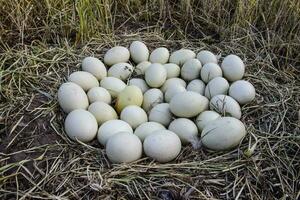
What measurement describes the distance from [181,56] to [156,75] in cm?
19

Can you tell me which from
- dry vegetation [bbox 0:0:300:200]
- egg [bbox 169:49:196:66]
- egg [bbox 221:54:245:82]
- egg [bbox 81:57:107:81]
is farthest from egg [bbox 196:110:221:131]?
egg [bbox 81:57:107:81]

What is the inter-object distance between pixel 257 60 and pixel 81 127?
0.84m

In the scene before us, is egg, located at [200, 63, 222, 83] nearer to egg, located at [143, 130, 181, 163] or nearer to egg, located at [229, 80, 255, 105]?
egg, located at [229, 80, 255, 105]

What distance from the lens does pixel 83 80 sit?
1.73 meters

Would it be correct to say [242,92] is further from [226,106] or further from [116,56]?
[116,56]

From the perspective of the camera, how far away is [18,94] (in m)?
1.72

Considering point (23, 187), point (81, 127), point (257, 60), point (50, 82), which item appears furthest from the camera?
point (257, 60)

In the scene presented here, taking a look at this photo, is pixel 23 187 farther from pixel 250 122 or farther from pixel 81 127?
pixel 250 122

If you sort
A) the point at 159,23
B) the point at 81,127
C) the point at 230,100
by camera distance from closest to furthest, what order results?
1. the point at 81,127
2. the point at 230,100
3. the point at 159,23

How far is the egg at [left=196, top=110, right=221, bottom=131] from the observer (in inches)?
62.5

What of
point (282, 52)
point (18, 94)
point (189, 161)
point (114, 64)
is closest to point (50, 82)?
point (18, 94)

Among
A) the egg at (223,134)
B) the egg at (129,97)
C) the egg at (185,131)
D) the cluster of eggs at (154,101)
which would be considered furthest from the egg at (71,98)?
the egg at (223,134)

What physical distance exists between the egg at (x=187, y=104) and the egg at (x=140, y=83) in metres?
0.20

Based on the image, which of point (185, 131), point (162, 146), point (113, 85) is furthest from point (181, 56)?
point (162, 146)
